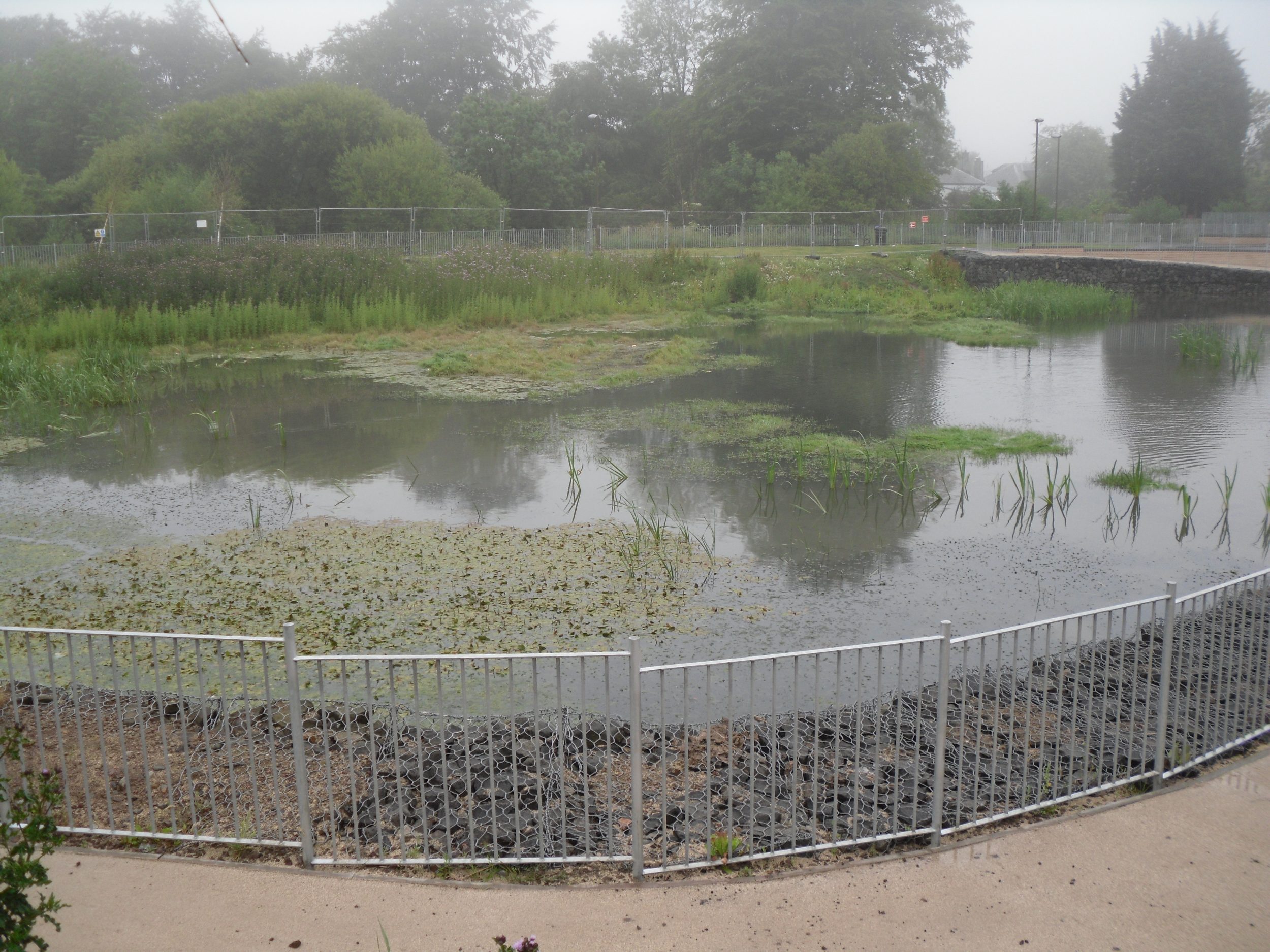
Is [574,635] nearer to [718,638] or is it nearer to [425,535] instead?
[718,638]

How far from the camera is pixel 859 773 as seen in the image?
5.04m

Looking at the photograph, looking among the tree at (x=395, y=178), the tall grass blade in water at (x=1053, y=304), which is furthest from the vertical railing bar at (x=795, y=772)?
the tree at (x=395, y=178)

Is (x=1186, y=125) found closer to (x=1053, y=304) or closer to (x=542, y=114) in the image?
(x=542, y=114)

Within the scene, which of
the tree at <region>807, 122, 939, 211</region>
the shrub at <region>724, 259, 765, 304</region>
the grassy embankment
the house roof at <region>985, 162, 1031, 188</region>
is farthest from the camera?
the house roof at <region>985, 162, 1031, 188</region>

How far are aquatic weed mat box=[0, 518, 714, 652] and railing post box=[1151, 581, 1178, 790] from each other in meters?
3.13

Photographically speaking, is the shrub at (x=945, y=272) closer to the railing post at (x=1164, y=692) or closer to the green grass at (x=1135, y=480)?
the green grass at (x=1135, y=480)

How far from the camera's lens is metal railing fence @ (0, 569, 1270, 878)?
4258 millimetres

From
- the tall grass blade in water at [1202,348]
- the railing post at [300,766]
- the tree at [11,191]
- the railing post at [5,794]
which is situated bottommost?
the railing post at [5,794]

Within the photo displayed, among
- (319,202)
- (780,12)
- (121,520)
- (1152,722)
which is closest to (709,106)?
(780,12)

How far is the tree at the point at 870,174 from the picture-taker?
47344mm

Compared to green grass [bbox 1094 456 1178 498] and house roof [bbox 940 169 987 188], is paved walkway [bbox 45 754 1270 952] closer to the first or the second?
green grass [bbox 1094 456 1178 498]

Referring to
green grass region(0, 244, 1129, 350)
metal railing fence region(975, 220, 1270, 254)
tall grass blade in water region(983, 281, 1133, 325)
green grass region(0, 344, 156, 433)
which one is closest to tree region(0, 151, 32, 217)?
green grass region(0, 244, 1129, 350)

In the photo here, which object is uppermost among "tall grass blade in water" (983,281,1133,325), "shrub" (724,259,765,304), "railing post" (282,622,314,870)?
"shrub" (724,259,765,304)

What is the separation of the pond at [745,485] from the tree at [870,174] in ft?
95.4
